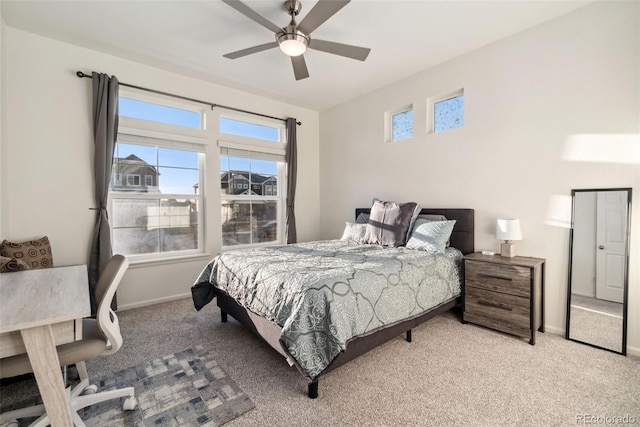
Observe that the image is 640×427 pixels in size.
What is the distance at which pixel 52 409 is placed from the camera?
1.24 m

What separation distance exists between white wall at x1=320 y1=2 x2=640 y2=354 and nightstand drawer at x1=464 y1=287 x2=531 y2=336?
464 millimetres

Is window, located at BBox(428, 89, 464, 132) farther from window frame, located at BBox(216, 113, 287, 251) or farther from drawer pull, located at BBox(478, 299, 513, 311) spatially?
window frame, located at BBox(216, 113, 287, 251)

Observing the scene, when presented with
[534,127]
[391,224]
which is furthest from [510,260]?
[534,127]

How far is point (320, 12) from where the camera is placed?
2025mm

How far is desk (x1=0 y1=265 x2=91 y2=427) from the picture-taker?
112 cm

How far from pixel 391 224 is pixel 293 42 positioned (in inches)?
83.5

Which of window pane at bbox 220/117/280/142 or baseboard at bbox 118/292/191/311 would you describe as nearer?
baseboard at bbox 118/292/191/311

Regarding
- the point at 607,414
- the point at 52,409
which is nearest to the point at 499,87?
the point at 607,414

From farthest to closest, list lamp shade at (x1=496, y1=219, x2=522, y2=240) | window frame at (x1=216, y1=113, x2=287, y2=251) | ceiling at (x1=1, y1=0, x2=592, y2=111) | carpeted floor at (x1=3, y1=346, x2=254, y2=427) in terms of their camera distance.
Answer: window frame at (x1=216, y1=113, x2=287, y2=251)
lamp shade at (x1=496, y1=219, x2=522, y2=240)
ceiling at (x1=1, y1=0, x2=592, y2=111)
carpeted floor at (x1=3, y1=346, x2=254, y2=427)

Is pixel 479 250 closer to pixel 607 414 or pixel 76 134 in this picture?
pixel 607 414

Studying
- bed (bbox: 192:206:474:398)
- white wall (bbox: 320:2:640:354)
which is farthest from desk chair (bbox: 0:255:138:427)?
white wall (bbox: 320:2:640:354)

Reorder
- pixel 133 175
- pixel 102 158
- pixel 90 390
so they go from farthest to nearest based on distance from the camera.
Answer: pixel 133 175 → pixel 102 158 → pixel 90 390

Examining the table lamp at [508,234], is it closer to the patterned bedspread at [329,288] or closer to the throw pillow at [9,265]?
the patterned bedspread at [329,288]

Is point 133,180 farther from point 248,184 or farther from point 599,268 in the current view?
point 599,268
